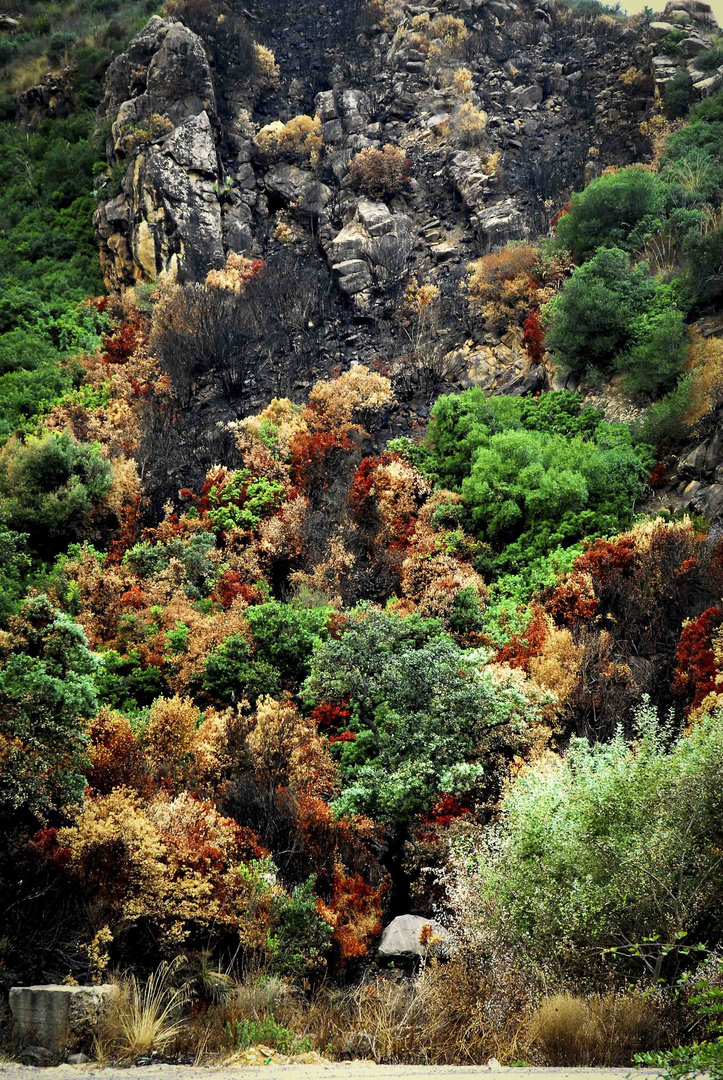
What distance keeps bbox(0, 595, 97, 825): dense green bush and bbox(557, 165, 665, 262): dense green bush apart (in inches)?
1205

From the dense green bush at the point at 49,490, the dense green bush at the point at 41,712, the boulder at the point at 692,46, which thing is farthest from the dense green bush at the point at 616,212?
the dense green bush at the point at 41,712

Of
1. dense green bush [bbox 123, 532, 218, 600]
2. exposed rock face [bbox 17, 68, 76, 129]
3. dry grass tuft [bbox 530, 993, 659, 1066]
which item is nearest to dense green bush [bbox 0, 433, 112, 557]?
dense green bush [bbox 123, 532, 218, 600]

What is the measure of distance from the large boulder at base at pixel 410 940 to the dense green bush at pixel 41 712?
6673mm

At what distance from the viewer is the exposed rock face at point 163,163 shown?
42.0 metres

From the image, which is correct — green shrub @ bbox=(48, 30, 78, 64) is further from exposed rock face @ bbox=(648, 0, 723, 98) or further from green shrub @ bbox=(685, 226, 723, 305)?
green shrub @ bbox=(685, 226, 723, 305)

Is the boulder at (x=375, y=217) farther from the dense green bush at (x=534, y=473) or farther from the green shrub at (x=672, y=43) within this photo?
the green shrub at (x=672, y=43)

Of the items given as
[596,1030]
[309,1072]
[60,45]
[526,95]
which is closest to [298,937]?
[309,1072]

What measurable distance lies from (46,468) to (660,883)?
25.8 meters

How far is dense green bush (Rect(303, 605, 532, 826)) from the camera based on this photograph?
53.4ft

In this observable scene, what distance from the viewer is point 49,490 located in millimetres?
29250

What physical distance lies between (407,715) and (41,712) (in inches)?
308

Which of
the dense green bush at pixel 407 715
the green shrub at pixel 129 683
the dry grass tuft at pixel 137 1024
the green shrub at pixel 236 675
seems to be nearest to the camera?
the dry grass tuft at pixel 137 1024

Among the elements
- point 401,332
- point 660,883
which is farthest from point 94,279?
point 660,883

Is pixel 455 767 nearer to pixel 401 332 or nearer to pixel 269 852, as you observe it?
pixel 269 852
